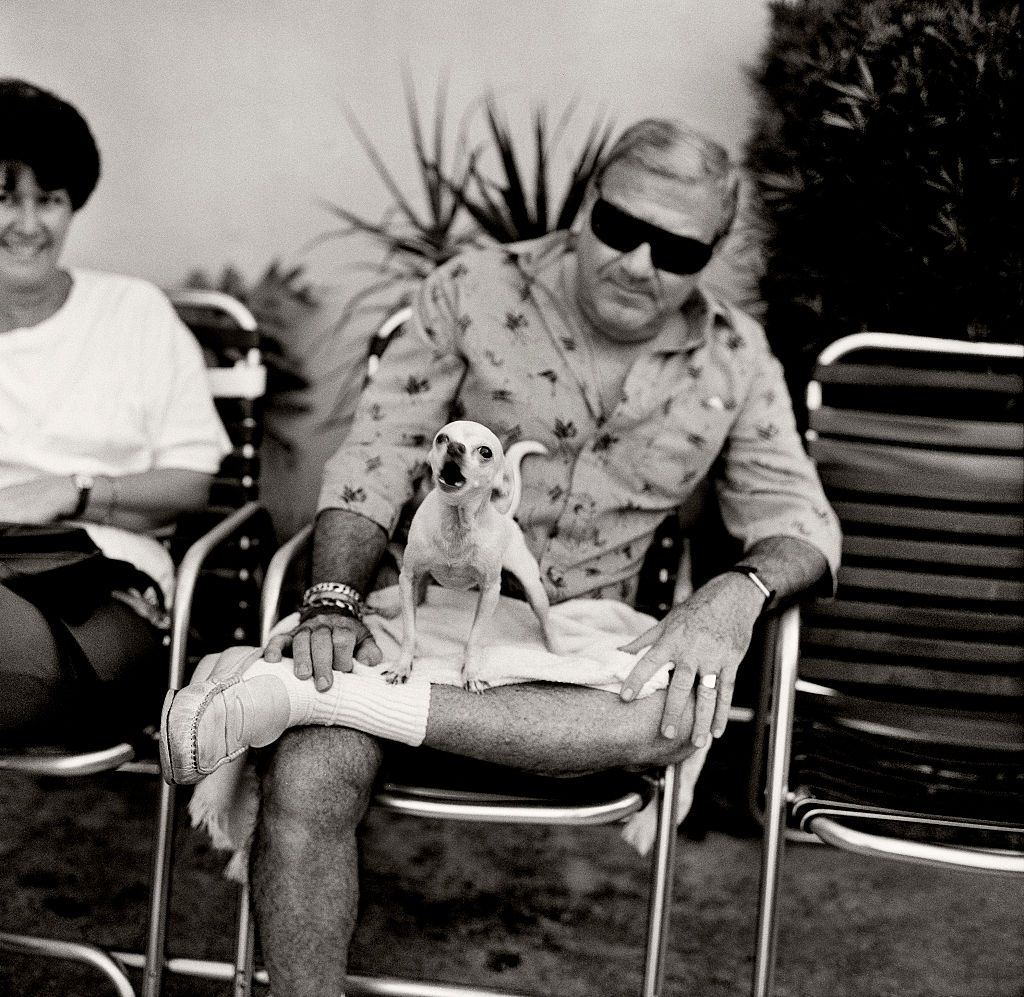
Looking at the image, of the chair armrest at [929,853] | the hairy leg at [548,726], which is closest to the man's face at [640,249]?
the hairy leg at [548,726]

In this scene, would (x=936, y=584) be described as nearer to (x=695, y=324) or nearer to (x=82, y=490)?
(x=695, y=324)

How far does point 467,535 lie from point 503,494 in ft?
0.24

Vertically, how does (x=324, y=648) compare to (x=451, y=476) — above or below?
below

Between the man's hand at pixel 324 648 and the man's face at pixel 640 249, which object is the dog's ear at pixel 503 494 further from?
the man's face at pixel 640 249

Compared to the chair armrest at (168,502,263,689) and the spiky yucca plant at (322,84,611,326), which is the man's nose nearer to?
the chair armrest at (168,502,263,689)

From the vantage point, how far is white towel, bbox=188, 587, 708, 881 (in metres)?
1.70

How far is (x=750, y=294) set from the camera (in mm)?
3148

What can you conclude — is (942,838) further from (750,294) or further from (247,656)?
(750,294)

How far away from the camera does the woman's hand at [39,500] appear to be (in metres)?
2.08

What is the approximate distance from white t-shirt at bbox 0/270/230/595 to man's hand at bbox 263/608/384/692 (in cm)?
57

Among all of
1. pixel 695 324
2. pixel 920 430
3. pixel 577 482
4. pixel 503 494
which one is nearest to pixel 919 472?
pixel 920 430

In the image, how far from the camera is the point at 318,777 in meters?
1.63

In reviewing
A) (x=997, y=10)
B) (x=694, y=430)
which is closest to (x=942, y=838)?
(x=694, y=430)

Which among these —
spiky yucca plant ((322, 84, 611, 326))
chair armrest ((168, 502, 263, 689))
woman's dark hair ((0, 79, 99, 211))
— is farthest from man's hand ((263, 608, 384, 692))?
spiky yucca plant ((322, 84, 611, 326))
